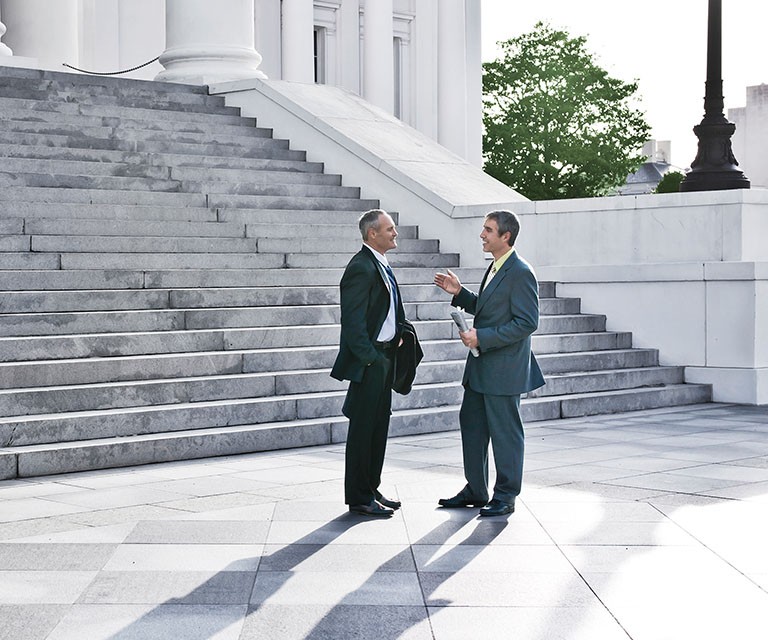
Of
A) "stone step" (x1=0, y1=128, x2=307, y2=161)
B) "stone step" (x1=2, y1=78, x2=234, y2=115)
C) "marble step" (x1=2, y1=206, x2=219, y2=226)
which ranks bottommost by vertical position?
"marble step" (x1=2, y1=206, x2=219, y2=226)

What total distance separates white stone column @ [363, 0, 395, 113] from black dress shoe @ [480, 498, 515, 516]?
29.7 m

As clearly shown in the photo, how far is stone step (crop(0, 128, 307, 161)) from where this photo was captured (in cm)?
1627

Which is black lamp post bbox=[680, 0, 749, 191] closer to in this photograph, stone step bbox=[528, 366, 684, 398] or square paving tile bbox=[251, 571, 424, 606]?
stone step bbox=[528, 366, 684, 398]

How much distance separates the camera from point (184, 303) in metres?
12.7

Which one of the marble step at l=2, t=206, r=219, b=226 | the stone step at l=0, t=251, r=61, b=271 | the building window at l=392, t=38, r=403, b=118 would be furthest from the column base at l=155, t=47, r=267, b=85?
the building window at l=392, t=38, r=403, b=118

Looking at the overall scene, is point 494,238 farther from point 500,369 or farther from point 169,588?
point 169,588

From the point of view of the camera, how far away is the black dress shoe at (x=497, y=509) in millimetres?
8070

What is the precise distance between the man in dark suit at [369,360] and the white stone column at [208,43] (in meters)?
13.7

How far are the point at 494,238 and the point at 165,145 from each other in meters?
10.0

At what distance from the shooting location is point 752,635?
5.54 metres

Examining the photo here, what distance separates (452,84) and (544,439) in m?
30.5

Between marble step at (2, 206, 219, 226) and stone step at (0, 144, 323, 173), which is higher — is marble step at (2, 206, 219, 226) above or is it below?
below

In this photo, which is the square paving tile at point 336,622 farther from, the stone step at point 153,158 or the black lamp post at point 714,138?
the black lamp post at point 714,138

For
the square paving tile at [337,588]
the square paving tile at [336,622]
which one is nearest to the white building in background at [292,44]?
the square paving tile at [337,588]
